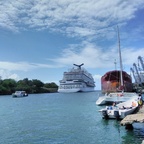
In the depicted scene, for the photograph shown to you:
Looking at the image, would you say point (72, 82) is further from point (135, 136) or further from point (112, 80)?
point (135, 136)

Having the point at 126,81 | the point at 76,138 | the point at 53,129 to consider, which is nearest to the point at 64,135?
the point at 76,138

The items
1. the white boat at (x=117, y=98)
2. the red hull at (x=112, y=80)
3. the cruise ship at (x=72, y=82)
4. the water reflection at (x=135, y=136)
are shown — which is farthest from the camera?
the cruise ship at (x=72, y=82)

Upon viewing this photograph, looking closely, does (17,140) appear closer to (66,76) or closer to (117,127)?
(117,127)

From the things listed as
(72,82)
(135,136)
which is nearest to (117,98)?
(135,136)

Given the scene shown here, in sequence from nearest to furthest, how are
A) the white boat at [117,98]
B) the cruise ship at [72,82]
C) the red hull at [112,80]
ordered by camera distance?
the white boat at [117,98] → the red hull at [112,80] → the cruise ship at [72,82]

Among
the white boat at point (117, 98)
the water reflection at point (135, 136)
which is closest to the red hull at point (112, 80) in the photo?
the white boat at point (117, 98)

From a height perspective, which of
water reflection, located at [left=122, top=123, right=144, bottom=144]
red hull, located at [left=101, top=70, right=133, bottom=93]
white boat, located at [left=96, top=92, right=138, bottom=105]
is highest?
red hull, located at [left=101, top=70, right=133, bottom=93]

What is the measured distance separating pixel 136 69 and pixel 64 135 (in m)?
146

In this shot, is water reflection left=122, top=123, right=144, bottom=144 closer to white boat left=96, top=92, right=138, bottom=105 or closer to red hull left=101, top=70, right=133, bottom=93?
white boat left=96, top=92, right=138, bottom=105

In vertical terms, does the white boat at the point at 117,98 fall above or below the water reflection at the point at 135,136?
above

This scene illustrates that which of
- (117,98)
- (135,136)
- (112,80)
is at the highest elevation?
(112,80)

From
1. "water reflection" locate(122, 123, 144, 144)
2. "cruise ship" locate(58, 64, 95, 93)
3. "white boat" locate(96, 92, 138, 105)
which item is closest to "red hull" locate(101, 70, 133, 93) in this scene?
"white boat" locate(96, 92, 138, 105)

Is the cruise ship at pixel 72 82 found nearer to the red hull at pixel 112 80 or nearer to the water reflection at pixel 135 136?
the red hull at pixel 112 80

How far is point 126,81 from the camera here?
10512 cm
